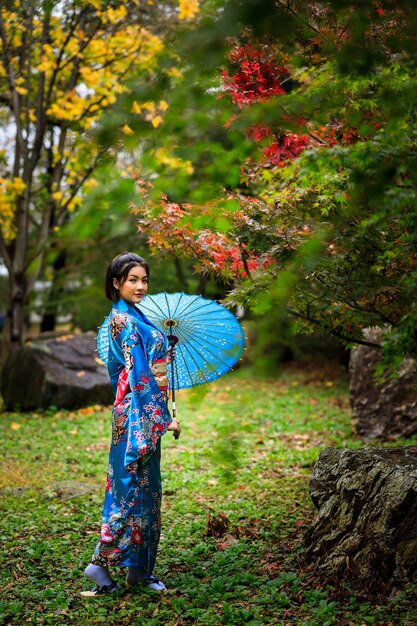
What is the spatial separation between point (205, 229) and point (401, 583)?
2449 millimetres

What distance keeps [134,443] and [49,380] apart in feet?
20.8

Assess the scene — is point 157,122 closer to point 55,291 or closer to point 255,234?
point 255,234

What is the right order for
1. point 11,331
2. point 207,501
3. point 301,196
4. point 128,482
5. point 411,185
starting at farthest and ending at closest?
1. point 11,331
2. point 207,501
3. point 301,196
4. point 128,482
5. point 411,185

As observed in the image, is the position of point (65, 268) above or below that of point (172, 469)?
above

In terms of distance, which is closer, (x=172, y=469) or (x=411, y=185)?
(x=411, y=185)

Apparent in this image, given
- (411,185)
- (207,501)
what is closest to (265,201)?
(411,185)

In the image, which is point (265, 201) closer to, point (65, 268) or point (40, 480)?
point (40, 480)

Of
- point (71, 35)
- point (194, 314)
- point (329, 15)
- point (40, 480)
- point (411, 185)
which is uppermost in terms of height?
point (71, 35)

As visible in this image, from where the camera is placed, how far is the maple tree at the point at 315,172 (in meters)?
2.67

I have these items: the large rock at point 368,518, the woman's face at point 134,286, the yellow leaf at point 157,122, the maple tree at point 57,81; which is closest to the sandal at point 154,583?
the large rock at point 368,518

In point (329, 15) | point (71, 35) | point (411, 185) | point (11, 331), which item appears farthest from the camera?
point (11, 331)

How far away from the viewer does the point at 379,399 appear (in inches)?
295

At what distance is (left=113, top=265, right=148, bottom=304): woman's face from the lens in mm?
3840

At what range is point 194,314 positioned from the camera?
414 cm
